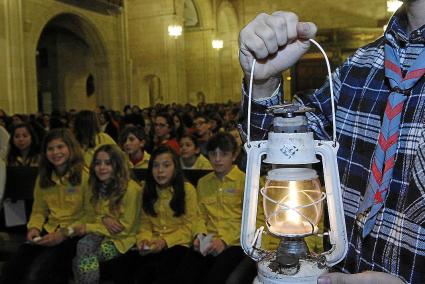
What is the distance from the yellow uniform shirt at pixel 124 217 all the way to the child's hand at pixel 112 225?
0.15 feet

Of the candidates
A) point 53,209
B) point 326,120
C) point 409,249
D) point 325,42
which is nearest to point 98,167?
point 53,209

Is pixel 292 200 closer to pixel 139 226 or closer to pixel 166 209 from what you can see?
pixel 166 209

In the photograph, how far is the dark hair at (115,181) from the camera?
4.36m

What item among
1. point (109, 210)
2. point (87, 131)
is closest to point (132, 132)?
point (87, 131)

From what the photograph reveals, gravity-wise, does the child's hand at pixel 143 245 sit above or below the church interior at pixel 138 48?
below

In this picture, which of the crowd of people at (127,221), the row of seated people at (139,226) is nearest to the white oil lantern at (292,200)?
the crowd of people at (127,221)

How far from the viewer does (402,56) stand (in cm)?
114

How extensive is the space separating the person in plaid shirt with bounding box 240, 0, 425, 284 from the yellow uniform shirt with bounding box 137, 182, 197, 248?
3076 mm

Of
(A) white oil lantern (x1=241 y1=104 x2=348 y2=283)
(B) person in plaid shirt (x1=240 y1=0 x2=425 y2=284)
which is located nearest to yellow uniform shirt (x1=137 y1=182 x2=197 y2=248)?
(B) person in plaid shirt (x1=240 y1=0 x2=425 y2=284)

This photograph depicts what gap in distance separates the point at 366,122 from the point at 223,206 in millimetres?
3152

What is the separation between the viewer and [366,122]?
1.21 metres

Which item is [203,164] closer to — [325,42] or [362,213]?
[362,213]

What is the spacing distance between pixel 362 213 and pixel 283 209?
0.22m

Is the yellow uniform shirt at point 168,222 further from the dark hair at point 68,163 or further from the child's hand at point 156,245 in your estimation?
the dark hair at point 68,163
